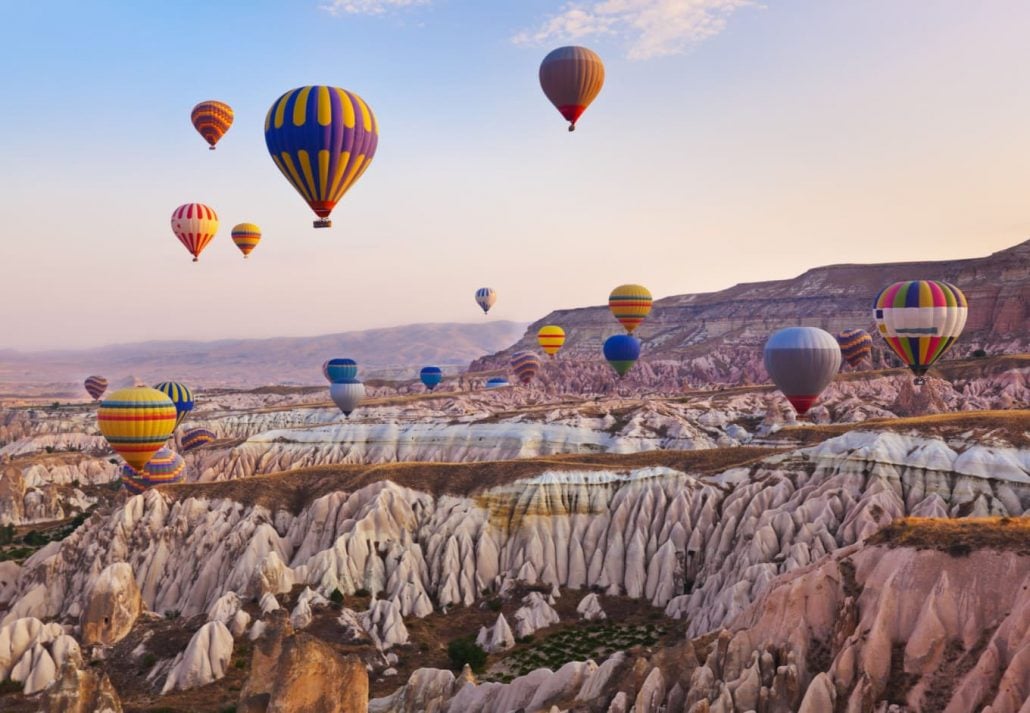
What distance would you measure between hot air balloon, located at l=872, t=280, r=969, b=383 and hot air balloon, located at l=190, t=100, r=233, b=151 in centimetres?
6973

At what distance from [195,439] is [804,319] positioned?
13088 centimetres

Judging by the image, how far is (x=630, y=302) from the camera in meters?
96.3

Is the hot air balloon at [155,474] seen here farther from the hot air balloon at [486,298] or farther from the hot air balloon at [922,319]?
the hot air balloon at [486,298]

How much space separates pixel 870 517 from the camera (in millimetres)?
42500

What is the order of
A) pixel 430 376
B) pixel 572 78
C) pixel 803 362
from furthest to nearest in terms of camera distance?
pixel 430 376 < pixel 572 78 < pixel 803 362

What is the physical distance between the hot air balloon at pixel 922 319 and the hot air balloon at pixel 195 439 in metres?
91.2

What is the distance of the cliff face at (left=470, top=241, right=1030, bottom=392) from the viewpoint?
133375mm

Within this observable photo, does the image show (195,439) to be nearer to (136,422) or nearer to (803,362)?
(136,422)

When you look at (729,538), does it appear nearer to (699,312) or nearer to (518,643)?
(518,643)

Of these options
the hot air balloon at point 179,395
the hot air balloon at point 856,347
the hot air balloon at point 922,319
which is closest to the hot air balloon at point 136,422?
the hot air balloon at point 179,395

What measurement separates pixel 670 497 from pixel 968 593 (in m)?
30.6

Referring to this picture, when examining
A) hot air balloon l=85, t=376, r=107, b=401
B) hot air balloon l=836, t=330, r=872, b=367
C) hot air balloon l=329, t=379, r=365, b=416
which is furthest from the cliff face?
hot air balloon l=85, t=376, r=107, b=401

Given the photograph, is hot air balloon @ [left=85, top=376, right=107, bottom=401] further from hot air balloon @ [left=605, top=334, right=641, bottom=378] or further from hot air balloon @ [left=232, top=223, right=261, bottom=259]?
hot air balloon @ [left=605, top=334, right=641, bottom=378]

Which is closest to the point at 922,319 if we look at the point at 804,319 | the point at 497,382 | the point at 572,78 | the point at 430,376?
the point at 572,78
